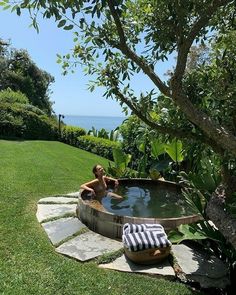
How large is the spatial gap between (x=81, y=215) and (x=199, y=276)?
2928 mm

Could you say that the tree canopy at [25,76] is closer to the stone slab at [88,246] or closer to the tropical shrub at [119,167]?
the tropical shrub at [119,167]

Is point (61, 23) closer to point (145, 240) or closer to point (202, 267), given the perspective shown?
point (145, 240)

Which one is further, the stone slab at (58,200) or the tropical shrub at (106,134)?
the tropical shrub at (106,134)

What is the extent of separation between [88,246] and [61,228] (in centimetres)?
97

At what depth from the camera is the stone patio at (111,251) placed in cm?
→ 587

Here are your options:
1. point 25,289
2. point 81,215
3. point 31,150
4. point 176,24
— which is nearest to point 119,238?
point 81,215

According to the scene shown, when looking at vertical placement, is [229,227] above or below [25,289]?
above

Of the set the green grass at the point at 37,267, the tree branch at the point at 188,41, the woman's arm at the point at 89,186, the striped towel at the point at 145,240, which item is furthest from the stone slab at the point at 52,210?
the tree branch at the point at 188,41

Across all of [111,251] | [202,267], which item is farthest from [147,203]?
[202,267]

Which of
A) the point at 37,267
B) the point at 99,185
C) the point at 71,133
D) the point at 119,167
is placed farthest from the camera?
the point at 71,133

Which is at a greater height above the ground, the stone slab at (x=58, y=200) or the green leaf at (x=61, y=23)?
the green leaf at (x=61, y=23)

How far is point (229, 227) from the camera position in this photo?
3.55 metres

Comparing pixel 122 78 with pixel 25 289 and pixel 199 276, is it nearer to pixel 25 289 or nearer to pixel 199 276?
pixel 25 289

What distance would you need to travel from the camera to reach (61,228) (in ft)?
24.2
